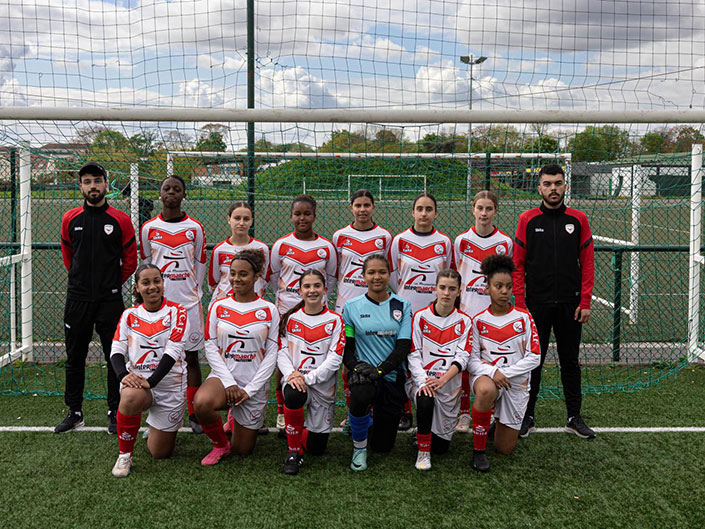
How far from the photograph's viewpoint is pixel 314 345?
146 inches

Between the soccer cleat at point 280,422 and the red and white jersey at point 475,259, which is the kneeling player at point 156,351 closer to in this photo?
the soccer cleat at point 280,422

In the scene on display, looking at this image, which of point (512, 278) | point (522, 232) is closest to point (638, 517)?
point (512, 278)

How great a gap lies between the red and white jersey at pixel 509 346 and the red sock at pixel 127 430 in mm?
2074

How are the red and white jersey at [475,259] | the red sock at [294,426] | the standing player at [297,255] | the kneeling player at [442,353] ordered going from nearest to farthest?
the red sock at [294,426] < the kneeling player at [442,353] < the standing player at [297,255] < the red and white jersey at [475,259]

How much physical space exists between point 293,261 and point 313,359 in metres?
0.75

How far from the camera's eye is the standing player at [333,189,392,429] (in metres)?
4.16

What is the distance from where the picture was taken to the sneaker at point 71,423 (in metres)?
4.10

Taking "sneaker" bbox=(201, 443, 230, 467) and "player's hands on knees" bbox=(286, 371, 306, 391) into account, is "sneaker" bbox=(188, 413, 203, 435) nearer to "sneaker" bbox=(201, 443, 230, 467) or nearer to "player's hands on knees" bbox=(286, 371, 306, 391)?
"sneaker" bbox=(201, 443, 230, 467)

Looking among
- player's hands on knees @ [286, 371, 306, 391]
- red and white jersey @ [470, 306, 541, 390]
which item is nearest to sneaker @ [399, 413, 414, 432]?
red and white jersey @ [470, 306, 541, 390]

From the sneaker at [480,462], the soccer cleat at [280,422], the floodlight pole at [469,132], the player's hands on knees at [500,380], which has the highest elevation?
the floodlight pole at [469,132]

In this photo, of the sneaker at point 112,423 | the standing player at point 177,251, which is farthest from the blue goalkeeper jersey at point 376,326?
the sneaker at point 112,423

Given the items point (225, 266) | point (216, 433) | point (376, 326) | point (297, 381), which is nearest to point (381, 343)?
point (376, 326)

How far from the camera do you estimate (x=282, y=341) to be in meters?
3.79

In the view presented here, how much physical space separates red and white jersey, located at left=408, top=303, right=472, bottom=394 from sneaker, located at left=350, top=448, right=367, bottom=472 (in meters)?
0.56
